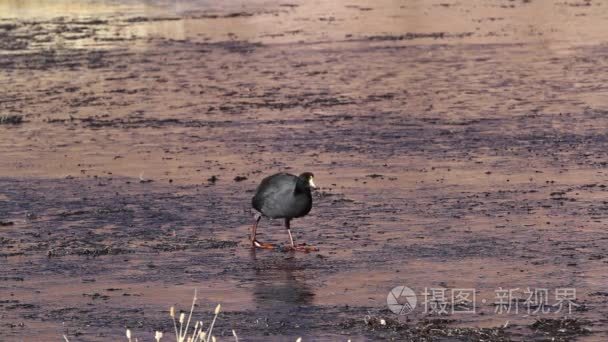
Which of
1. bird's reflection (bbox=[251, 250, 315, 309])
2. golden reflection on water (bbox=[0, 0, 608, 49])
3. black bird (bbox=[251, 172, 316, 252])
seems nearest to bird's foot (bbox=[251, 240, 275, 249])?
black bird (bbox=[251, 172, 316, 252])

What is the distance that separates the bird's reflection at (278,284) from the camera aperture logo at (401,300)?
629 mm

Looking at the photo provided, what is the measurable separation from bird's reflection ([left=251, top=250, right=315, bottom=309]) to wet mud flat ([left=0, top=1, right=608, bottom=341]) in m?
0.03

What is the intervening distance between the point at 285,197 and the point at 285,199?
2 centimetres

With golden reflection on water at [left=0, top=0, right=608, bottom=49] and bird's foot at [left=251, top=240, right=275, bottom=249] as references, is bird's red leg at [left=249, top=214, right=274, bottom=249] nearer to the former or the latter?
bird's foot at [left=251, top=240, right=275, bottom=249]

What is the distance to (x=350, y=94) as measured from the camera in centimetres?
2459

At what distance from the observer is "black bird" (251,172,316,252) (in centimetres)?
1359

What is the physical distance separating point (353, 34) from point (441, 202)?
19.8 metres

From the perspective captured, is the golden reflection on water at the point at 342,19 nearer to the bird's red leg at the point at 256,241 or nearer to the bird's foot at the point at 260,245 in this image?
the bird's red leg at the point at 256,241

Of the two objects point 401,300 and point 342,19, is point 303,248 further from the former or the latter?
Answer: point 342,19

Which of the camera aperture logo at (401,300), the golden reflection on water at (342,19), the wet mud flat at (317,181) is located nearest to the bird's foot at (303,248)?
the wet mud flat at (317,181)

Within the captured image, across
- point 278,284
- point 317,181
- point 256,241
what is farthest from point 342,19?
point 278,284

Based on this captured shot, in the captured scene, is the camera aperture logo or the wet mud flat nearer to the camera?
the camera aperture logo

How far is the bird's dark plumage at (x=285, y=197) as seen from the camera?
13.6 m

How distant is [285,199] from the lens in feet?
44.8
